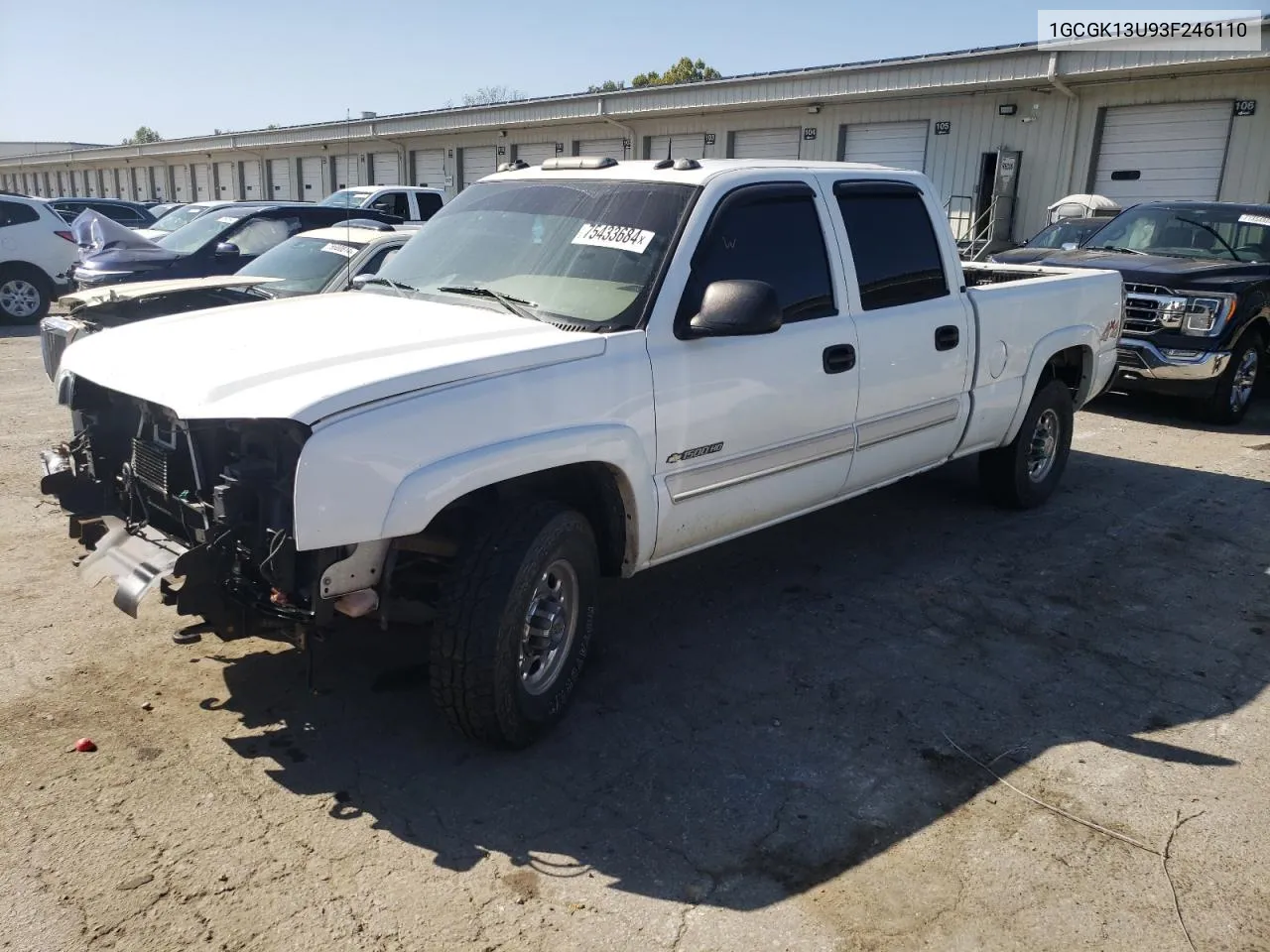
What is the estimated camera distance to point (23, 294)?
15227 mm

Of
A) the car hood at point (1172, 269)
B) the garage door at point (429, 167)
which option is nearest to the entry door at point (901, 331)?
the car hood at point (1172, 269)

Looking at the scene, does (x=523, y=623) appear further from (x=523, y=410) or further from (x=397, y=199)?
(x=397, y=199)

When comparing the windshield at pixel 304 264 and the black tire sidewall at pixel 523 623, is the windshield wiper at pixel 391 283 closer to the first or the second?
the black tire sidewall at pixel 523 623

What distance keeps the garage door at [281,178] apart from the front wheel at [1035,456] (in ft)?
120

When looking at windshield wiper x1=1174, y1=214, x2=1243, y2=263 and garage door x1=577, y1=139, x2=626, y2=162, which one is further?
garage door x1=577, y1=139, x2=626, y2=162

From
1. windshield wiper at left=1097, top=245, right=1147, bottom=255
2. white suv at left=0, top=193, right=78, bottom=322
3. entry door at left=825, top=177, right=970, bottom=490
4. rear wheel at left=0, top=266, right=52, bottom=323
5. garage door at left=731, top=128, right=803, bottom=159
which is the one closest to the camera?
entry door at left=825, top=177, right=970, bottom=490

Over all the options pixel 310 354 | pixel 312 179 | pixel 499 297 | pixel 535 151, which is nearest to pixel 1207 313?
pixel 499 297

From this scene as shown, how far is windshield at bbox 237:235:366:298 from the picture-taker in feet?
26.6

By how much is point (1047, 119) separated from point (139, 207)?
60.2ft

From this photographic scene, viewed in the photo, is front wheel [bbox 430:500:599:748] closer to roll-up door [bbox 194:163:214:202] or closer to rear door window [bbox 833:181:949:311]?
rear door window [bbox 833:181:949:311]

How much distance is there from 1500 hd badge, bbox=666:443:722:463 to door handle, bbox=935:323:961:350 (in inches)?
67.5

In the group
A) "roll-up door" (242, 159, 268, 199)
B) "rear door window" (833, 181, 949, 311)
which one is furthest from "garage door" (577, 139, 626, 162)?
"rear door window" (833, 181, 949, 311)

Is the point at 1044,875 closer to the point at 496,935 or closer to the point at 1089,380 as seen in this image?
the point at 496,935

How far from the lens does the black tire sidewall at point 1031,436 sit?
6.32m
